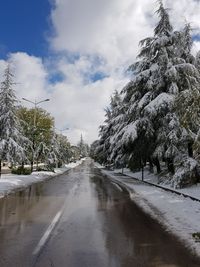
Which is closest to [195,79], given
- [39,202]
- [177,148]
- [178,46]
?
[178,46]

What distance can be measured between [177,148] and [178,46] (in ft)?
28.0

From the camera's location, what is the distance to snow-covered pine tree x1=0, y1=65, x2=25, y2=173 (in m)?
31.8

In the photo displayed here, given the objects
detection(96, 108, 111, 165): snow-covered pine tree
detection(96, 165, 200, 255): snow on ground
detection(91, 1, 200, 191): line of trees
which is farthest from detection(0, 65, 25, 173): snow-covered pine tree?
detection(96, 108, 111, 165): snow-covered pine tree

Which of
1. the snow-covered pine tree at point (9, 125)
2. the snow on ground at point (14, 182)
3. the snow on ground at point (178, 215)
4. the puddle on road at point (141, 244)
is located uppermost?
the snow-covered pine tree at point (9, 125)

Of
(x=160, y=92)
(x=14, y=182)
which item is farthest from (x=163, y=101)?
(x=14, y=182)

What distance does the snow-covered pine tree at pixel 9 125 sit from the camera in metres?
31.8

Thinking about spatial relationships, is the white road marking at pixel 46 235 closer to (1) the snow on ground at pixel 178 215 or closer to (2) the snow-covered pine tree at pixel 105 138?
(1) the snow on ground at pixel 178 215

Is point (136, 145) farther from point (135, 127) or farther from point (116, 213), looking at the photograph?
point (116, 213)

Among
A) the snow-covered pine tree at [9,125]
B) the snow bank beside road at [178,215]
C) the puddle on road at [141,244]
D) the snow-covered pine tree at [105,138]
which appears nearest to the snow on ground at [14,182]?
the snow-covered pine tree at [9,125]

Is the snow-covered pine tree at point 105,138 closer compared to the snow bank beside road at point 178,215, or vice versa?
the snow bank beside road at point 178,215

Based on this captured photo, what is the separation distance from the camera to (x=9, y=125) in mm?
32906

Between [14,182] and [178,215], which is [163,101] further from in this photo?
[178,215]

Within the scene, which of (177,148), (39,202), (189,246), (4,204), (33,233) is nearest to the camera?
(189,246)

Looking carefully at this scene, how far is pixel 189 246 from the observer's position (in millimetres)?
8039
